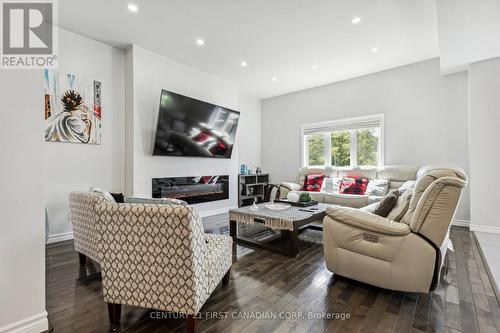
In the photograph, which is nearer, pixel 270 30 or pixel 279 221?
pixel 279 221

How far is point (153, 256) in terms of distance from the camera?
1.42 m

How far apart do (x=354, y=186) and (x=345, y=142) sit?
1264mm

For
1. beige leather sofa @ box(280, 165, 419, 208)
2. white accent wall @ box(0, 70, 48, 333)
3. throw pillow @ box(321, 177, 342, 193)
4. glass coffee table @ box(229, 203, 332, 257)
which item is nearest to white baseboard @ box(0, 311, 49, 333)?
white accent wall @ box(0, 70, 48, 333)

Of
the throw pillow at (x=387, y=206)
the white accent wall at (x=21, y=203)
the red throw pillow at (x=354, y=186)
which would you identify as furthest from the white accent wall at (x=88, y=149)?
the red throw pillow at (x=354, y=186)

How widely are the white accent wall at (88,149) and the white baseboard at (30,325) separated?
2.12 metres

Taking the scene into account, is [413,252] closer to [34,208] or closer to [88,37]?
[34,208]

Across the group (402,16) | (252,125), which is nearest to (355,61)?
(402,16)

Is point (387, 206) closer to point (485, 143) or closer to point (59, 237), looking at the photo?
point (485, 143)

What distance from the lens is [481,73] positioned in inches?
145

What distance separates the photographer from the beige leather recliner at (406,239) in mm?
1734

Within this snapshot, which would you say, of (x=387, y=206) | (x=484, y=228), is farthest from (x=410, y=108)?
(x=387, y=206)

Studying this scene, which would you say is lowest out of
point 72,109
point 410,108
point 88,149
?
point 88,149

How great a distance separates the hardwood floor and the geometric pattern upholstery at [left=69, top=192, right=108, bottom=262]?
24cm

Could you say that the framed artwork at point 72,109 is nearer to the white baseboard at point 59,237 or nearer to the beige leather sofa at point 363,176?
the white baseboard at point 59,237
